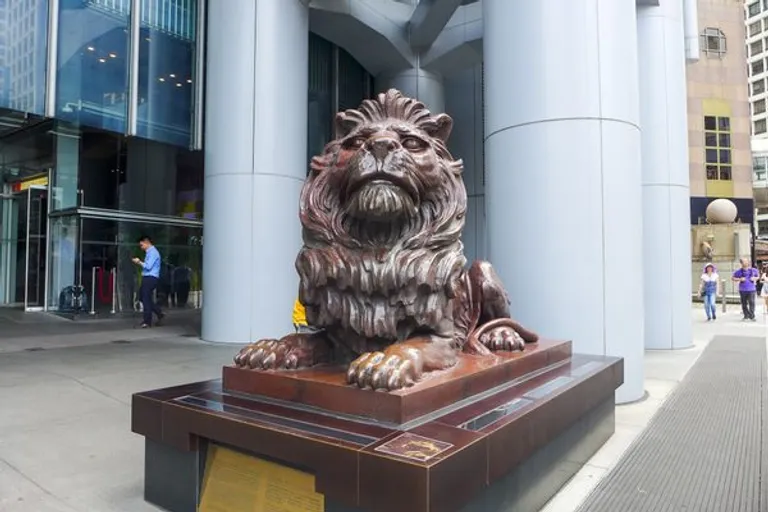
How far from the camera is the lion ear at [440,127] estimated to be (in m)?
3.29

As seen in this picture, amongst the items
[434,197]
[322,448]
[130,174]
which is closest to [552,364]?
[434,197]

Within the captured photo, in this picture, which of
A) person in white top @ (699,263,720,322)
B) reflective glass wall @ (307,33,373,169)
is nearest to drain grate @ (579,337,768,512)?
person in white top @ (699,263,720,322)

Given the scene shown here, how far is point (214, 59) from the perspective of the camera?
9461mm

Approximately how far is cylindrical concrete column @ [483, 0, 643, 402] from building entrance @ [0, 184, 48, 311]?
14753 mm

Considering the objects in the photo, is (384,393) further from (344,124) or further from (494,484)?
(344,124)

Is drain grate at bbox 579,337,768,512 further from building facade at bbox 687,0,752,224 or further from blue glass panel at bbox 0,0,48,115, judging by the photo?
building facade at bbox 687,0,752,224

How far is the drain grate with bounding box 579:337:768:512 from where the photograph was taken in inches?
136

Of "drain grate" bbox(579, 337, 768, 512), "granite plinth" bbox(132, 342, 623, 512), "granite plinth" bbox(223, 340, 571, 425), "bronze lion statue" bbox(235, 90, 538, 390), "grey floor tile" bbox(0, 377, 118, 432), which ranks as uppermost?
"bronze lion statue" bbox(235, 90, 538, 390)

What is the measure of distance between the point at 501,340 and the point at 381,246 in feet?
4.50

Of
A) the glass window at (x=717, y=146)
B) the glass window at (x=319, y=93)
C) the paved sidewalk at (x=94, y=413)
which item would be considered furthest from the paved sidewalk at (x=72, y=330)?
the glass window at (x=717, y=146)

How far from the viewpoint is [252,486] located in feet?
9.13

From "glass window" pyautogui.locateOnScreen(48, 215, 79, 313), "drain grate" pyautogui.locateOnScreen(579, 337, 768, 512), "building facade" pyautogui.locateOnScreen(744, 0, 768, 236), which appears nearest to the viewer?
"drain grate" pyautogui.locateOnScreen(579, 337, 768, 512)

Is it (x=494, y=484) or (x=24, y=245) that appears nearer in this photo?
(x=494, y=484)

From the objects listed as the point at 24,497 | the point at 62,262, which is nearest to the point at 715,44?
the point at 62,262
